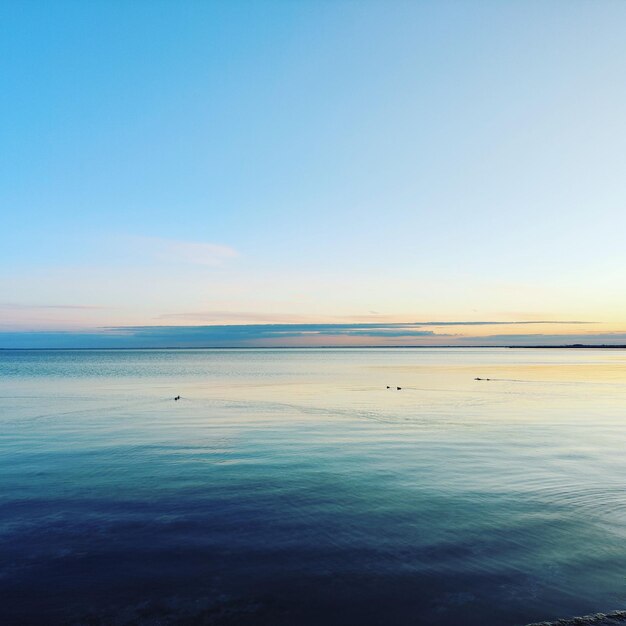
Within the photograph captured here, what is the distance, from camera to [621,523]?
13.7 metres

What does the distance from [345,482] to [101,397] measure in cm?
3964

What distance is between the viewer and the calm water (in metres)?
9.66

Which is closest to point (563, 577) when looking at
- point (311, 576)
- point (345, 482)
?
point (311, 576)

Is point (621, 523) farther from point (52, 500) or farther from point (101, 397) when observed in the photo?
point (101, 397)

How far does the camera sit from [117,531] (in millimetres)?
13367

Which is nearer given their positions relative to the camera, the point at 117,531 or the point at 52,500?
the point at 117,531

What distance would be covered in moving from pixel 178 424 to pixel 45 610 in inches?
960

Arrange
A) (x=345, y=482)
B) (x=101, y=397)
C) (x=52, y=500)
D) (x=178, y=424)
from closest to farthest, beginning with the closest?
(x=52, y=500)
(x=345, y=482)
(x=178, y=424)
(x=101, y=397)

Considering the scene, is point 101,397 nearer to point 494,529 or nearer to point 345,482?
point 345,482

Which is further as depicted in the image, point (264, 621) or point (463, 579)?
point (463, 579)

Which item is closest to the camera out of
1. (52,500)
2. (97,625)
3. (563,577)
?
(97,625)

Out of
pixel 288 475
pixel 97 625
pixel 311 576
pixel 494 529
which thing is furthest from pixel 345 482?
pixel 97 625

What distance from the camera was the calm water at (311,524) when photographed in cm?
966

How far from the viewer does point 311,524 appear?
13.9 m
